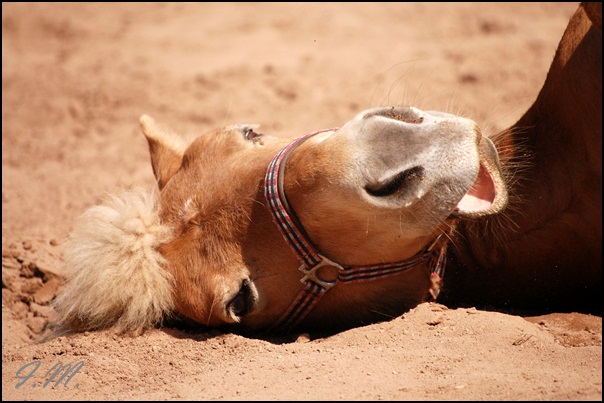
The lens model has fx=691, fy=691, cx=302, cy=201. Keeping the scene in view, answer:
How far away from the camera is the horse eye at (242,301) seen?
284 centimetres

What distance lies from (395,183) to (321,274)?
0.56 meters

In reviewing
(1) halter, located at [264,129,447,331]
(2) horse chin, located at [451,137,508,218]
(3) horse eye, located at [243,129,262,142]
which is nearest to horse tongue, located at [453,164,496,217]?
(2) horse chin, located at [451,137,508,218]

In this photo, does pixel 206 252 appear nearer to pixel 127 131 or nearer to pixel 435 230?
pixel 435 230

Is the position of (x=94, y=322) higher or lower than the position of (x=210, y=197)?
lower

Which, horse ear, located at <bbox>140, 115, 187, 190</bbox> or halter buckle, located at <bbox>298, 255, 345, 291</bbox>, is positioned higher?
horse ear, located at <bbox>140, 115, 187, 190</bbox>

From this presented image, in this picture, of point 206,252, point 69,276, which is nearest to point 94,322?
point 69,276

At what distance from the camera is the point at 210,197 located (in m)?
2.92

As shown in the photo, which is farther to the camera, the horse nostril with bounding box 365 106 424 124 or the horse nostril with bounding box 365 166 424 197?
the horse nostril with bounding box 365 106 424 124

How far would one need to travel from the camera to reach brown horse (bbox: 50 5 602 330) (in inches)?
99.6

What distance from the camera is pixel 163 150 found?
354 cm

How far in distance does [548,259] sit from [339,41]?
4.58 meters

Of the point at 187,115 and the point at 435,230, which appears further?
the point at 187,115

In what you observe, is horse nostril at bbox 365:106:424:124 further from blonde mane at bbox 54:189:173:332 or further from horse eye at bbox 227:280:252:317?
blonde mane at bbox 54:189:173:332

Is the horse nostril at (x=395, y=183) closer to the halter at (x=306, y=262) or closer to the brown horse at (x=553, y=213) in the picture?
the halter at (x=306, y=262)
